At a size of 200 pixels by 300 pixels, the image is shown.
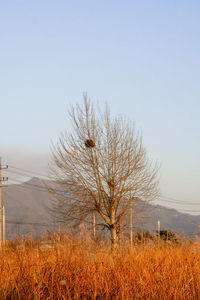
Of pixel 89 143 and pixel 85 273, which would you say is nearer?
pixel 85 273

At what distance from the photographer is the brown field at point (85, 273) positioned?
→ 536 cm

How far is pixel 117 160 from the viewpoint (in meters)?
22.9

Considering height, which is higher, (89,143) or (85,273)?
(89,143)

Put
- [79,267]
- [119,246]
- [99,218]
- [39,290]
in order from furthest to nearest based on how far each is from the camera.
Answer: [99,218], [119,246], [79,267], [39,290]

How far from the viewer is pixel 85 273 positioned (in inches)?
235

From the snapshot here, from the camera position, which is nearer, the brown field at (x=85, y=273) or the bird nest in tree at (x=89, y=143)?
the brown field at (x=85, y=273)

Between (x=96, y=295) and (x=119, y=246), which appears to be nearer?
(x=96, y=295)

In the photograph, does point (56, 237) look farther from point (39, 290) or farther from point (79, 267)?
point (39, 290)

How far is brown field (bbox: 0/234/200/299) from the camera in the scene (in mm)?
5363

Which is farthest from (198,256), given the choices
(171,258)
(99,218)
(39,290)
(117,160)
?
(99,218)

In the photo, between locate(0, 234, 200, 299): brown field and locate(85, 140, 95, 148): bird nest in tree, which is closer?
locate(0, 234, 200, 299): brown field

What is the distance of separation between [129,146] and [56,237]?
16.4 meters

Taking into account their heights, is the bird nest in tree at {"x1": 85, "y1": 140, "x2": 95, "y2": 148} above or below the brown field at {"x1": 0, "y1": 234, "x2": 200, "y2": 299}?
above

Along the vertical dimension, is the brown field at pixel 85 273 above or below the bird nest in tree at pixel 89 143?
below
